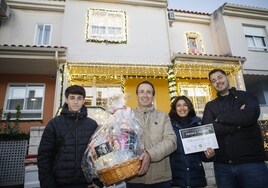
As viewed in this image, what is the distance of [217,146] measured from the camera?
2.60 meters

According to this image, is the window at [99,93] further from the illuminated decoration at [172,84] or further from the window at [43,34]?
the window at [43,34]

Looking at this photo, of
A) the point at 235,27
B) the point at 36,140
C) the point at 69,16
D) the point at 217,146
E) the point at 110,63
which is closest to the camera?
the point at 217,146

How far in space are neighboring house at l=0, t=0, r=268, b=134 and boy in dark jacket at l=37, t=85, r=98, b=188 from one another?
19.4 ft

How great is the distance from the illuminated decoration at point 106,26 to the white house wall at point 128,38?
0.20 metres

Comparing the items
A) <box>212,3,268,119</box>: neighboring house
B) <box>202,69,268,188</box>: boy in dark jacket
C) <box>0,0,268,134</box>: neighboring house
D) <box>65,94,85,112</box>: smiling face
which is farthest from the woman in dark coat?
<box>212,3,268,119</box>: neighboring house

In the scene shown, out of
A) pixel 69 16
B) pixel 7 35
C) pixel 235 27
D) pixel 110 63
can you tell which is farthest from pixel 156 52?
pixel 7 35

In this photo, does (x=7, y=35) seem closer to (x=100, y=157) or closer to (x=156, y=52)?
(x=156, y=52)

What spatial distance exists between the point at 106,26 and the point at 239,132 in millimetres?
8896

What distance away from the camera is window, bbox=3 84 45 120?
9.84 m

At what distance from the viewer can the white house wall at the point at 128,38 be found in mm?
9211

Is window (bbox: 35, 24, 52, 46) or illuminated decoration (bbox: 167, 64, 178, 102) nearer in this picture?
illuminated decoration (bbox: 167, 64, 178, 102)

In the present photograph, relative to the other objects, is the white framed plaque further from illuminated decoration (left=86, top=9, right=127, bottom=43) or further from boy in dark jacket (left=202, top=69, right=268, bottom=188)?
illuminated decoration (left=86, top=9, right=127, bottom=43)

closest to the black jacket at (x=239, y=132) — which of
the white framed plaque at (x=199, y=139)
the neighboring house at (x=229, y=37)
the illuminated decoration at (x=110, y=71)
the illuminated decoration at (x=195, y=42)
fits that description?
the white framed plaque at (x=199, y=139)

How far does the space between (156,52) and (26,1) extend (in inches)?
286
